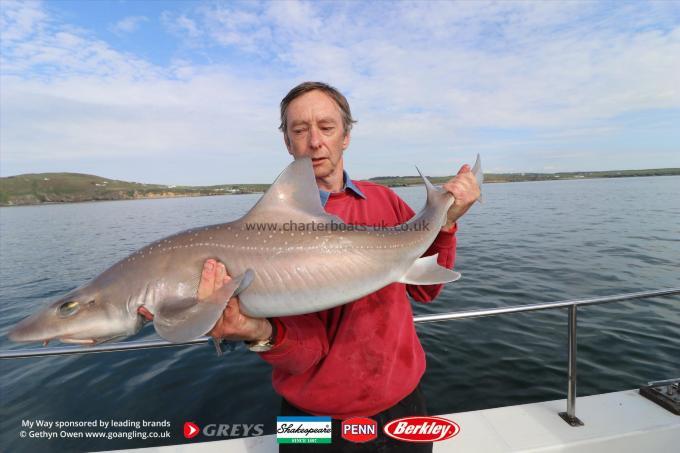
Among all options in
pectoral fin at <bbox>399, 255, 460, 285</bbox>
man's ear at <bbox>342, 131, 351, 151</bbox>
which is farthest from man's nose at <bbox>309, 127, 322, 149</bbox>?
pectoral fin at <bbox>399, 255, 460, 285</bbox>

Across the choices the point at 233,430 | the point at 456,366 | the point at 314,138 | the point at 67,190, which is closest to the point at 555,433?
the point at 314,138

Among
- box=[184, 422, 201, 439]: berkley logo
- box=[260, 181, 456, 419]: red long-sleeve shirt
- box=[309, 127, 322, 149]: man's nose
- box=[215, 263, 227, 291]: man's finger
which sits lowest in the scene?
box=[184, 422, 201, 439]: berkley logo

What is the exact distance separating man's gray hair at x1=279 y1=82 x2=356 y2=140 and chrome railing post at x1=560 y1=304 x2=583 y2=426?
2.60m

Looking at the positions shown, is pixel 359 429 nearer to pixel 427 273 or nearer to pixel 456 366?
pixel 427 273

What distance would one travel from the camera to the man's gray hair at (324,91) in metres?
2.65

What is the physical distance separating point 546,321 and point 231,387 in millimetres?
7504

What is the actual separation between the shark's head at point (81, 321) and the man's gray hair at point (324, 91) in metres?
1.80

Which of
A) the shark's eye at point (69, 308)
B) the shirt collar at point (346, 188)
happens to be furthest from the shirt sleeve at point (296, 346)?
the shark's eye at point (69, 308)

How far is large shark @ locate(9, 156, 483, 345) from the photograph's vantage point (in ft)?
7.39

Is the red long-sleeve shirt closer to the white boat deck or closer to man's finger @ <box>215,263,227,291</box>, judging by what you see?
man's finger @ <box>215,263,227,291</box>

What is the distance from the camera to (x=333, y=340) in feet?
7.43

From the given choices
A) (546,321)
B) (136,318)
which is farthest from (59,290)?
(546,321)

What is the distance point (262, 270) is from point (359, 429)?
1.20 meters

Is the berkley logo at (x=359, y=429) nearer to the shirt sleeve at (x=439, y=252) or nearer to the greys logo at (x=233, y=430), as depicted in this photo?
the shirt sleeve at (x=439, y=252)
